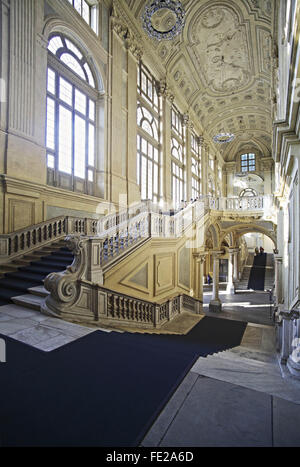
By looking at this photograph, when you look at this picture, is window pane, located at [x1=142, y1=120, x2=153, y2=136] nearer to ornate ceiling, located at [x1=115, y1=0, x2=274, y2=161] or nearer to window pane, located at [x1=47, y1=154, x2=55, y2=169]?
ornate ceiling, located at [x1=115, y1=0, x2=274, y2=161]

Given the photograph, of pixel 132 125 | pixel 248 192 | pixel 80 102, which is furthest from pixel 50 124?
pixel 248 192

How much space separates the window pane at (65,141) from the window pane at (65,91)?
15.8 inches

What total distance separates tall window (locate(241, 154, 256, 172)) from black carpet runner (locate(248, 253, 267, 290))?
452 inches

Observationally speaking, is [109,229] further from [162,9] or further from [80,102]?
[162,9]

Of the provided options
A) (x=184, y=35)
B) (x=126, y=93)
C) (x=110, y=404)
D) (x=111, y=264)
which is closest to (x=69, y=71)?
(x=126, y=93)

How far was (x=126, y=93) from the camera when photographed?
12.4 metres

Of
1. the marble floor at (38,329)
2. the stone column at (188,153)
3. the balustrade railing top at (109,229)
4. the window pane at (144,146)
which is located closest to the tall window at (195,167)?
the stone column at (188,153)

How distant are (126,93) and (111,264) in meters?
10.1

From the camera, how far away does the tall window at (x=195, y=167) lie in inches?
912

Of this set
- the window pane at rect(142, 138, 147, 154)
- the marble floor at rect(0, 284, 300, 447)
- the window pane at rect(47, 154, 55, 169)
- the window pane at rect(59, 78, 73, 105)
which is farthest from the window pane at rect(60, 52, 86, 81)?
the marble floor at rect(0, 284, 300, 447)

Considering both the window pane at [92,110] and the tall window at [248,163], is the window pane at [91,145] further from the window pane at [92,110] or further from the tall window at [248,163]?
the tall window at [248,163]

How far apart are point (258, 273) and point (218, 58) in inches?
743

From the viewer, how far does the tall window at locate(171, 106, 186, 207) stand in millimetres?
18703
